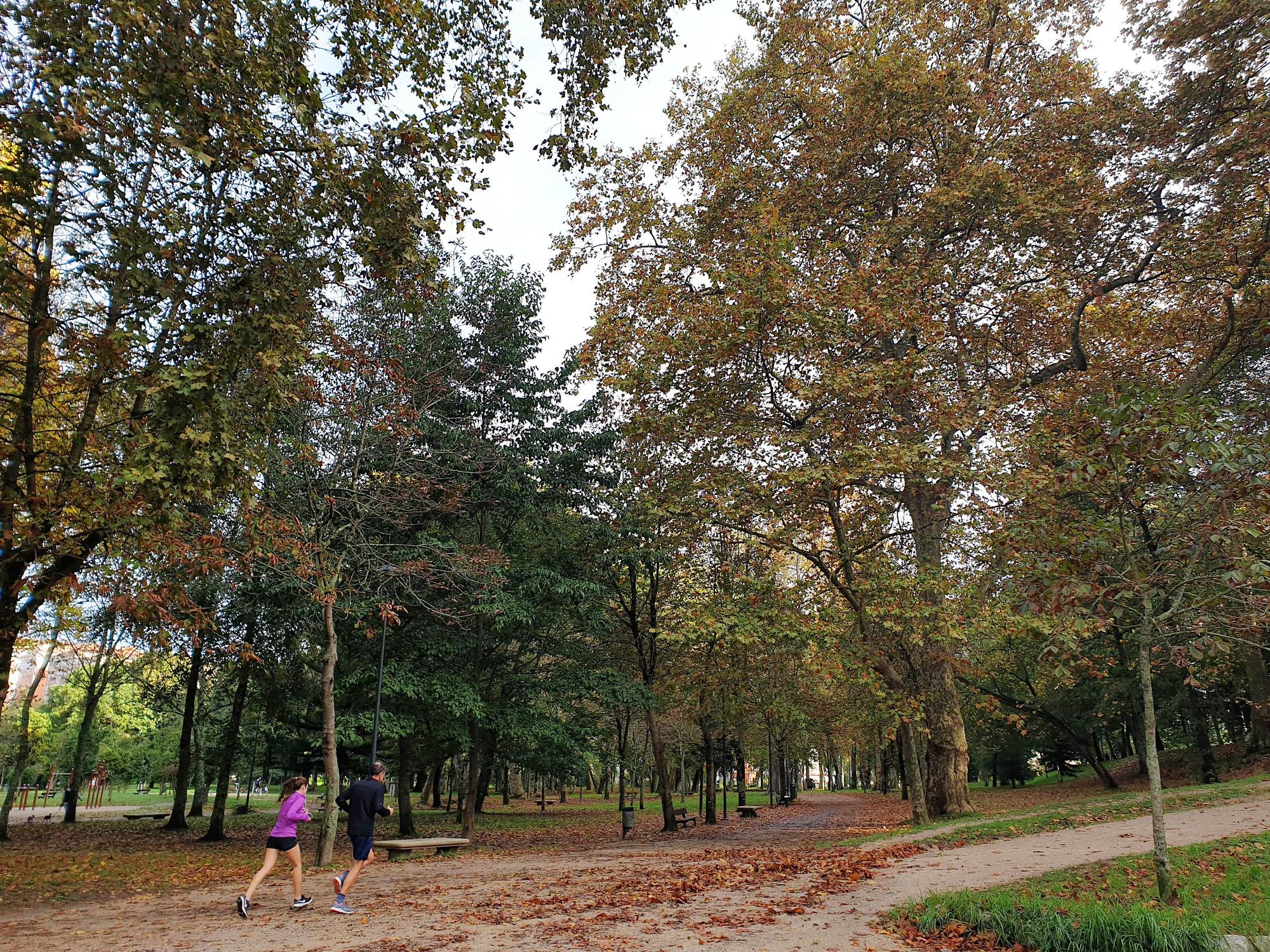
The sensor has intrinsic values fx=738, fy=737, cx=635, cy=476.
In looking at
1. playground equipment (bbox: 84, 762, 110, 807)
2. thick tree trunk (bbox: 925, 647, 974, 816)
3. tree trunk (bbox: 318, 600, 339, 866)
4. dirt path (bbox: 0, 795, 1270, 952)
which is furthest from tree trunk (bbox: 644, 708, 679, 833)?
playground equipment (bbox: 84, 762, 110, 807)

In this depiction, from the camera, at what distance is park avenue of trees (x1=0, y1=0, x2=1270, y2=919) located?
22.8ft

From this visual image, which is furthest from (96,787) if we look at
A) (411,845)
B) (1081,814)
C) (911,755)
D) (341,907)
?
(1081,814)

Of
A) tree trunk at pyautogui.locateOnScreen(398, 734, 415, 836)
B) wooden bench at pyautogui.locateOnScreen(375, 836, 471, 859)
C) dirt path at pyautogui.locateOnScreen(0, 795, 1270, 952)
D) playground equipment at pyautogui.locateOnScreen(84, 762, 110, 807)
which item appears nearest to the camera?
dirt path at pyautogui.locateOnScreen(0, 795, 1270, 952)

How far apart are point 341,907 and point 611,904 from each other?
3205 millimetres

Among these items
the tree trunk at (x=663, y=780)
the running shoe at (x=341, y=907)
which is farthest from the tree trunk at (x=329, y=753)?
the tree trunk at (x=663, y=780)

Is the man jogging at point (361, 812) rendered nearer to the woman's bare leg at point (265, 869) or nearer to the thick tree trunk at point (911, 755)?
the woman's bare leg at point (265, 869)

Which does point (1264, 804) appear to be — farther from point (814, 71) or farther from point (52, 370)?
point (52, 370)

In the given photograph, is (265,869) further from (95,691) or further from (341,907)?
(95,691)

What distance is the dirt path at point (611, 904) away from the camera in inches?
273

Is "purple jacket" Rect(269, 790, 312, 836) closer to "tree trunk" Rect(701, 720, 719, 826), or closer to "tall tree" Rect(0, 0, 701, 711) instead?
"tall tree" Rect(0, 0, 701, 711)

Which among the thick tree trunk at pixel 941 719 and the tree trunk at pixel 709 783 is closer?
the thick tree trunk at pixel 941 719

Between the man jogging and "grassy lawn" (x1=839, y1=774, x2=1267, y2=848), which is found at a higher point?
the man jogging

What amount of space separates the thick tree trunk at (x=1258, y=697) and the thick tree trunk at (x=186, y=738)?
2929cm

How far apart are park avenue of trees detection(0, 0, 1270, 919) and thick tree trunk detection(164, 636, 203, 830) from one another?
0.23m
